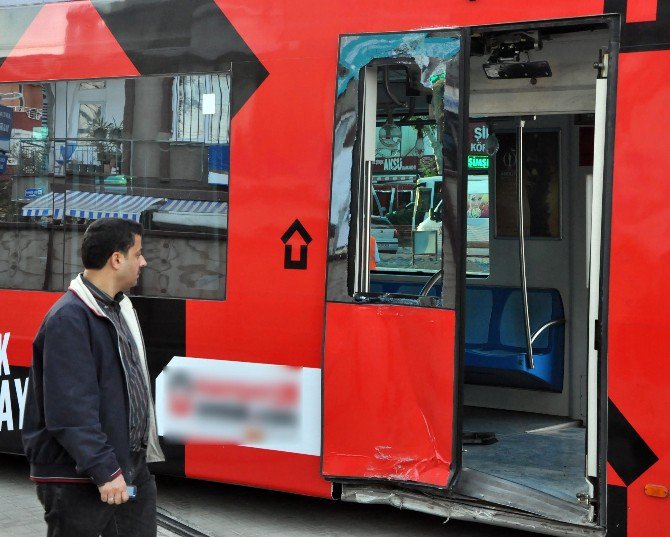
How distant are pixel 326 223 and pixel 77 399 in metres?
2.05

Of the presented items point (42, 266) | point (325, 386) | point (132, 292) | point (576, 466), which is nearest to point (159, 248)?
point (132, 292)

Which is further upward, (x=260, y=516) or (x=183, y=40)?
(x=183, y=40)

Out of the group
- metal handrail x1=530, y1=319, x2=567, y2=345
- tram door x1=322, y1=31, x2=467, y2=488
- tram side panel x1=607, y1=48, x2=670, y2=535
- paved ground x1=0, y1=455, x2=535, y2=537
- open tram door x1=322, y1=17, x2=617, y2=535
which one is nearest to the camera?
tram side panel x1=607, y1=48, x2=670, y2=535

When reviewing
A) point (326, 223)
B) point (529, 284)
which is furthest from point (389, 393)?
point (529, 284)

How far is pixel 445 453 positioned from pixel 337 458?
0.56m

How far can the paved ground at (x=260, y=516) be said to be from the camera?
5.25m

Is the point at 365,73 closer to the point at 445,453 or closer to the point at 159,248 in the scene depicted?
the point at 159,248

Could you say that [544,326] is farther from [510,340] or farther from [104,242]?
[104,242]

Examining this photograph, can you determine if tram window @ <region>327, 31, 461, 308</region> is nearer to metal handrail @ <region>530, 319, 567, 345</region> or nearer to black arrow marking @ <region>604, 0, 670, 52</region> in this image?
black arrow marking @ <region>604, 0, 670, 52</region>

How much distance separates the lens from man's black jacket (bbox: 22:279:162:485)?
3051 mm

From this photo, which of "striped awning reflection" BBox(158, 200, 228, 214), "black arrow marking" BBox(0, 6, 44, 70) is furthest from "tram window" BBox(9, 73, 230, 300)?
"black arrow marking" BBox(0, 6, 44, 70)

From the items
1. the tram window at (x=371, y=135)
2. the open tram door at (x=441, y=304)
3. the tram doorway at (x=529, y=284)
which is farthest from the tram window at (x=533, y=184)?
the tram window at (x=371, y=135)

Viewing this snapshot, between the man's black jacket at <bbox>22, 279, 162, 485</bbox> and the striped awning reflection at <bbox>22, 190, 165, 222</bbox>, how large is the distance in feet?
7.10

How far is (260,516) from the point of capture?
18.2 feet
